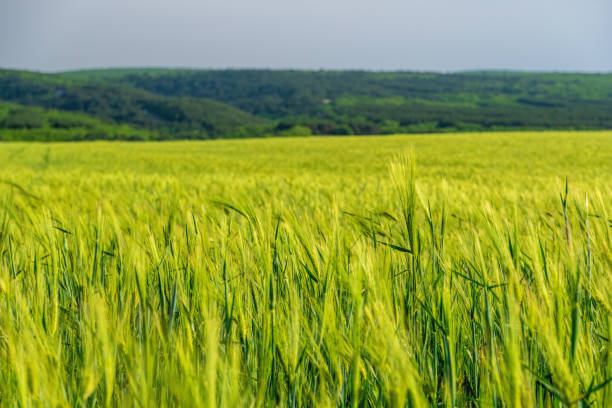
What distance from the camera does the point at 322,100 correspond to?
12312cm

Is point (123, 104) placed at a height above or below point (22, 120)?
above

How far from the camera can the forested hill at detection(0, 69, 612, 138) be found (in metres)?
72.3

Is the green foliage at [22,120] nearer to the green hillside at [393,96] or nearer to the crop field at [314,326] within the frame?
the green hillside at [393,96]

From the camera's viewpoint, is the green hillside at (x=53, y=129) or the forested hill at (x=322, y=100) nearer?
the green hillside at (x=53, y=129)

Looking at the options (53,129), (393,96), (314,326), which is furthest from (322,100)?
(314,326)

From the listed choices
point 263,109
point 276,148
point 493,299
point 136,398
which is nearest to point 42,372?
point 136,398

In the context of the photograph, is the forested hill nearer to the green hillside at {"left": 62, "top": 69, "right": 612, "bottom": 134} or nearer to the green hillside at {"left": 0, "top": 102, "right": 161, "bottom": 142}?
the green hillside at {"left": 62, "top": 69, "right": 612, "bottom": 134}

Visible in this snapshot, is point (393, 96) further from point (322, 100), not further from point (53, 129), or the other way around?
point (53, 129)

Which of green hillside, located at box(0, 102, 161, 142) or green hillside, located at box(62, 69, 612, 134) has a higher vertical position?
green hillside, located at box(62, 69, 612, 134)

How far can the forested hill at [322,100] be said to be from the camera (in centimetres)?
7231

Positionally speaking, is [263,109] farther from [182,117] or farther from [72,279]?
[72,279]

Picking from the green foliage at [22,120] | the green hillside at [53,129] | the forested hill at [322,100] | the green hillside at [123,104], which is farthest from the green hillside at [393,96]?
the green foliage at [22,120]

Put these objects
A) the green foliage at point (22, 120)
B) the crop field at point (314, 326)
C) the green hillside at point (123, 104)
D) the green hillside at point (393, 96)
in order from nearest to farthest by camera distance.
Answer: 1. the crop field at point (314, 326)
2. the green hillside at point (393, 96)
3. the green foliage at point (22, 120)
4. the green hillside at point (123, 104)

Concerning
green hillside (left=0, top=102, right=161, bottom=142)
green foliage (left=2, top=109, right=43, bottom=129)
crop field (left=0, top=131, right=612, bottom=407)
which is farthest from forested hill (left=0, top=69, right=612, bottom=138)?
crop field (left=0, top=131, right=612, bottom=407)
